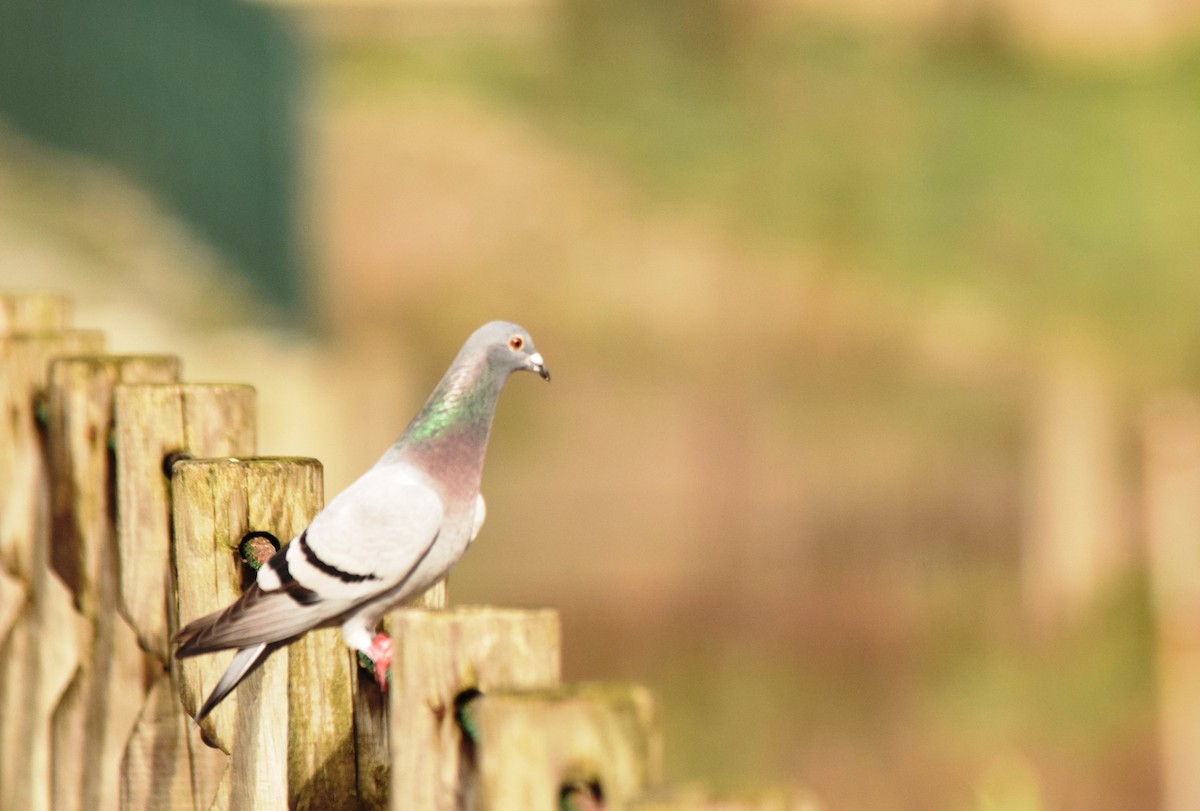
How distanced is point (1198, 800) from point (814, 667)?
3006mm

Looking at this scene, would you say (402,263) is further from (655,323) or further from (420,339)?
(655,323)

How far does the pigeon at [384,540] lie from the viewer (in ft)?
6.54

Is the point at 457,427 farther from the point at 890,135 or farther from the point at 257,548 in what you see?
the point at 890,135

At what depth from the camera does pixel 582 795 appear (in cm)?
139

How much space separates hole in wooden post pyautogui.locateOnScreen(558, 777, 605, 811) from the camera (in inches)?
54.6

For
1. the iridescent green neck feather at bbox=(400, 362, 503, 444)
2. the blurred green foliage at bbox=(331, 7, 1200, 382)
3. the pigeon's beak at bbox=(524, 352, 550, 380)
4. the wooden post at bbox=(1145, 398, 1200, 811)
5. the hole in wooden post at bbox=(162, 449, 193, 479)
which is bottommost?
the wooden post at bbox=(1145, 398, 1200, 811)

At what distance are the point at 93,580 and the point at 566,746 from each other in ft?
5.21

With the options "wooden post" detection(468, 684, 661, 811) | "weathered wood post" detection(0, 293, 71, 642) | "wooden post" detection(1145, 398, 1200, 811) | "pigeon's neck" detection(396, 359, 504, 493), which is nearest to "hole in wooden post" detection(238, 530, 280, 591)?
"pigeon's neck" detection(396, 359, 504, 493)

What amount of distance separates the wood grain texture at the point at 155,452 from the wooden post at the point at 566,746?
3.63ft

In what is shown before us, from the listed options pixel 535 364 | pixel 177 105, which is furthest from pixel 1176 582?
pixel 535 364

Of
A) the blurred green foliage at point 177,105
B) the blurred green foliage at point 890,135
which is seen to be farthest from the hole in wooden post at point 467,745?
the blurred green foliage at point 890,135

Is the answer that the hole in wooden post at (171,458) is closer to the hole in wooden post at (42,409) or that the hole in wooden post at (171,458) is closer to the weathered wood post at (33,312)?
the hole in wooden post at (42,409)

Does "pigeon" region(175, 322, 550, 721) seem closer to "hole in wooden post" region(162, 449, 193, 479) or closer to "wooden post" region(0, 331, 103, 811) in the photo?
"hole in wooden post" region(162, 449, 193, 479)

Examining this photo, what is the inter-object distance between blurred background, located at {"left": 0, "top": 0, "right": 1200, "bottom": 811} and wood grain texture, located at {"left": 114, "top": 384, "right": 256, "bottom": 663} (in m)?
4.46
